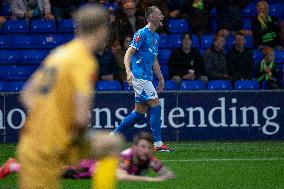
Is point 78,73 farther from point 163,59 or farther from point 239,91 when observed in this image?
point 163,59

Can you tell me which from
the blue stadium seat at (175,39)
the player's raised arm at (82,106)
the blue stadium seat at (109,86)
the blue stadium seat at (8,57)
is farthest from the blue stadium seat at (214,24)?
the player's raised arm at (82,106)

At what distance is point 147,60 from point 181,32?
239 inches

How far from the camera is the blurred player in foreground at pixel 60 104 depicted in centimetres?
559

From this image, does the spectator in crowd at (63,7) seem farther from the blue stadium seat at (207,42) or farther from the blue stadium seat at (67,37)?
the blue stadium seat at (207,42)

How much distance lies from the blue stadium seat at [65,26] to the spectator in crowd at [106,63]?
184cm

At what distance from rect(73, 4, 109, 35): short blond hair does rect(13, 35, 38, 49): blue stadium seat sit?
12975mm

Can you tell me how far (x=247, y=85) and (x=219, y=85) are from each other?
0.54 metres

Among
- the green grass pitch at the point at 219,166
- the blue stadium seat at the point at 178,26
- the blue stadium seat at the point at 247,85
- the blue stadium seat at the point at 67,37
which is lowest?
the green grass pitch at the point at 219,166

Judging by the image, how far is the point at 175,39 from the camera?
18.4m

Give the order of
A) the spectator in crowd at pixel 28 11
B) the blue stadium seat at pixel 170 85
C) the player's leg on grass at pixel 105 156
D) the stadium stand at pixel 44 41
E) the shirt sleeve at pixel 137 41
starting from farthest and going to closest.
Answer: the spectator in crowd at pixel 28 11 < the stadium stand at pixel 44 41 < the blue stadium seat at pixel 170 85 < the shirt sleeve at pixel 137 41 < the player's leg on grass at pixel 105 156

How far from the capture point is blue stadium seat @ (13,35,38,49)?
60.7ft

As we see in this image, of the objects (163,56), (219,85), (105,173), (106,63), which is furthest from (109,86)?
(105,173)

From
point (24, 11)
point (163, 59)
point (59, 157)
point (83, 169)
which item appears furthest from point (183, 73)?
point (59, 157)

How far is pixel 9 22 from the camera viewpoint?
18641mm
